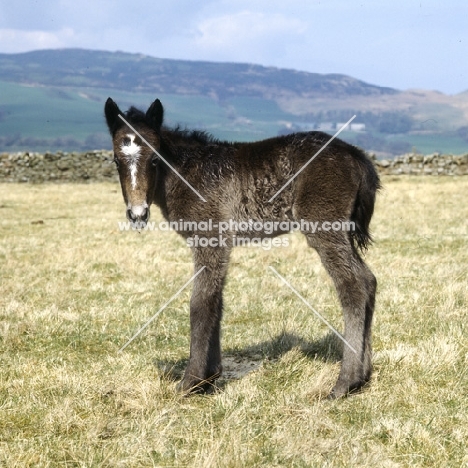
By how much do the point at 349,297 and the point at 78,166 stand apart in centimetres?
2639

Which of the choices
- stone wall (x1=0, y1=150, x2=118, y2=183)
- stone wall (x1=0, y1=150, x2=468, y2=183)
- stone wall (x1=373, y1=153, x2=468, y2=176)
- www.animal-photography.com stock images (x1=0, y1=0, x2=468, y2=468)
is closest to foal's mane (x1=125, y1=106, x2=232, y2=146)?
www.animal-photography.com stock images (x1=0, y1=0, x2=468, y2=468)

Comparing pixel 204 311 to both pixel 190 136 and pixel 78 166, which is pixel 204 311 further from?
pixel 78 166

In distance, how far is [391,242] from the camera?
1198 centimetres

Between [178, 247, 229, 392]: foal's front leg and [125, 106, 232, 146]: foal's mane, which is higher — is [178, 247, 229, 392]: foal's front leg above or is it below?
below

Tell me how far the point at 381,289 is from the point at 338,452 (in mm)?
4665

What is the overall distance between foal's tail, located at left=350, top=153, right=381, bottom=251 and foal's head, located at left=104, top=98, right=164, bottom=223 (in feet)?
5.81

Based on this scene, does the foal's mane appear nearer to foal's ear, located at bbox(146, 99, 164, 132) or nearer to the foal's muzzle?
foal's ear, located at bbox(146, 99, 164, 132)

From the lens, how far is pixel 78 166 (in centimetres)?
2948

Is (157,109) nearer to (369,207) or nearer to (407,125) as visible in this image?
(369,207)

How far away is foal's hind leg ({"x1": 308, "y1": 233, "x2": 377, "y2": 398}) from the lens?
4858 mm

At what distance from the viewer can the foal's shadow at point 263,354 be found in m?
5.51

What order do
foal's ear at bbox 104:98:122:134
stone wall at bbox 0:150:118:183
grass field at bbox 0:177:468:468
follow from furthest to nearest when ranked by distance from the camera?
stone wall at bbox 0:150:118:183
foal's ear at bbox 104:98:122:134
grass field at bbox 0:177:468:468

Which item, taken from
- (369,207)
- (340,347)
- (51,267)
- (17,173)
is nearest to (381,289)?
(340,347)

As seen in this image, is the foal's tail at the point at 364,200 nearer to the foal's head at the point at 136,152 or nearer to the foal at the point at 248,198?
the foal at the point at 248,198
